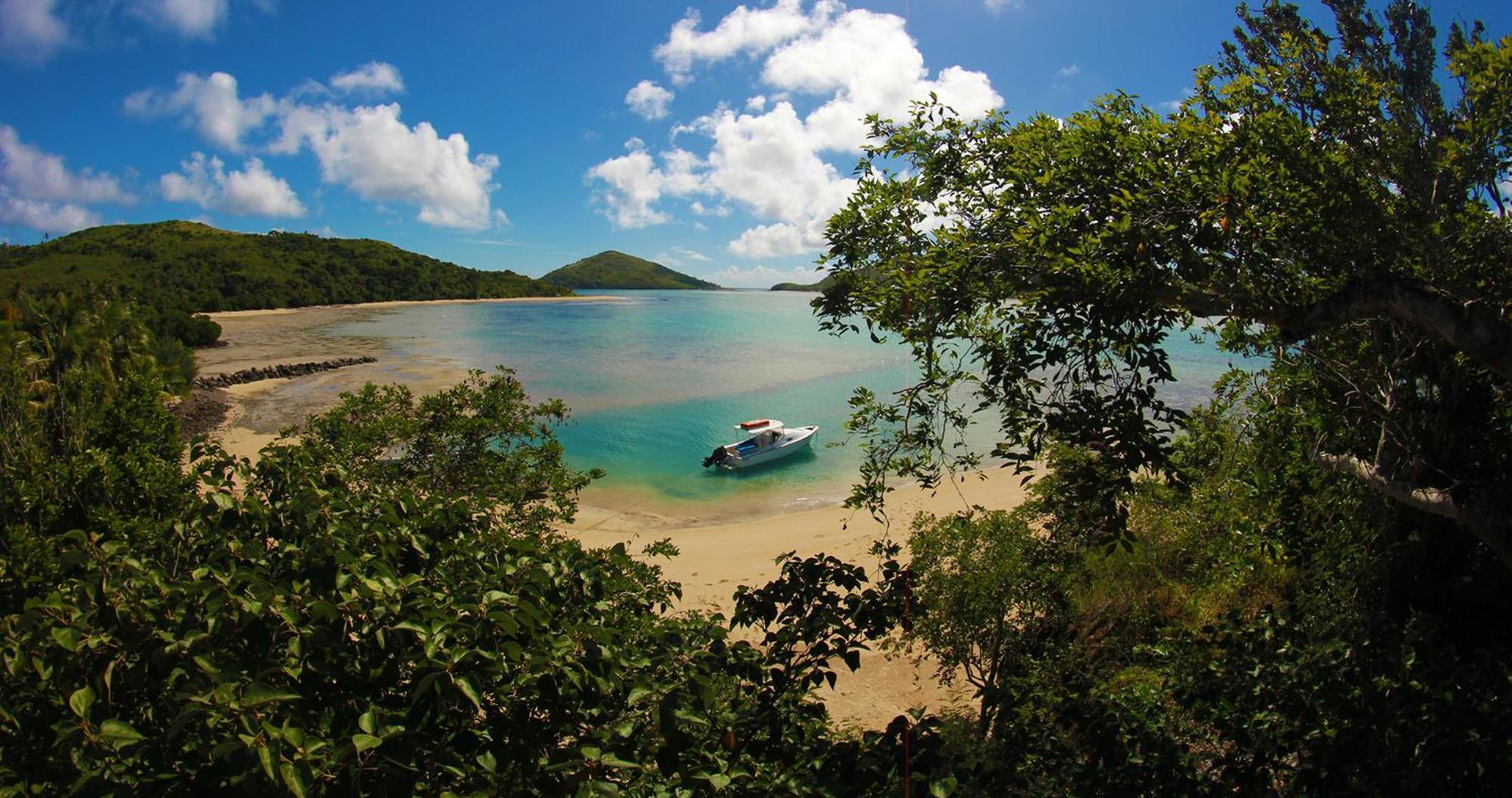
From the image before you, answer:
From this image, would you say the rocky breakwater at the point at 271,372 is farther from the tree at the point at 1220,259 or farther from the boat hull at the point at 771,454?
the tree at the point at 1220,259

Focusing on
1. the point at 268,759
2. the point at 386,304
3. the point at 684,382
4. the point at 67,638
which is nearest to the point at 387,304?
the point at 386,304

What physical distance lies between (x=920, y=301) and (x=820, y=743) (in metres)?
2.27

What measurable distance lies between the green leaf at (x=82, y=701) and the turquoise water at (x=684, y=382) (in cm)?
319

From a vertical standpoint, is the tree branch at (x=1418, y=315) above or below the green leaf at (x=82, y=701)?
above

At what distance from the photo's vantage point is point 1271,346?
5.86 m

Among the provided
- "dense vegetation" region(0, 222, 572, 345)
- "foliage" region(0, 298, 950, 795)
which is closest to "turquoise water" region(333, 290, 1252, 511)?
"foliage" region(0, 298, 950, 795)

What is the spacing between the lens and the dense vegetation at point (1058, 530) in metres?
2.18

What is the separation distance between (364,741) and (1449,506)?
565 cm

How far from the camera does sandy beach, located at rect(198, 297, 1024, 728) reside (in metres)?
10.6

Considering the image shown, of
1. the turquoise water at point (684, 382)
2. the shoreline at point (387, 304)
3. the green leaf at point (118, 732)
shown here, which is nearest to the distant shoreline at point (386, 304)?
the shoreline at point (387, 304)

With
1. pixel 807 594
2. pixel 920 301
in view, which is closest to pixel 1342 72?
pixel 920 301

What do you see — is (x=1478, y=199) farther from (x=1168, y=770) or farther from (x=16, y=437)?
(x=16, y=437)

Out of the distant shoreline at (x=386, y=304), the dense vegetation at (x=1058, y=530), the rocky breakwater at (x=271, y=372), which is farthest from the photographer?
the distant shoreline at (x=386, y=304)

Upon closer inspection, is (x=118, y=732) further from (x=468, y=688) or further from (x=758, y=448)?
(x=758, y=448)
